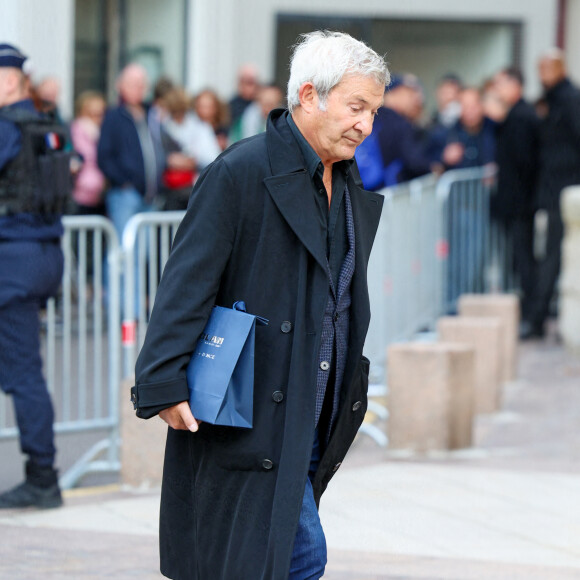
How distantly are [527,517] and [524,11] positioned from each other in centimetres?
1589

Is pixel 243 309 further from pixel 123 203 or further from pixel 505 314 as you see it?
pixel 123 203

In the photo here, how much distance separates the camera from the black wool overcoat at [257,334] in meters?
3.52

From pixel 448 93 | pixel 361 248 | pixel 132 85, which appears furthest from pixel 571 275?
pixel 361 248

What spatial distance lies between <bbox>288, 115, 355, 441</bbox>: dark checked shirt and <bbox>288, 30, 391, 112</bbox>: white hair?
0.15 metres

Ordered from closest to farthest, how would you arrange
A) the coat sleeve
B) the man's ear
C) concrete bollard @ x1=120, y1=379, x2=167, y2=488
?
1. the coat sleeve
2. the man's ear
3. concrete bollard @ x1=120, y1=379, x2=167, y2=488

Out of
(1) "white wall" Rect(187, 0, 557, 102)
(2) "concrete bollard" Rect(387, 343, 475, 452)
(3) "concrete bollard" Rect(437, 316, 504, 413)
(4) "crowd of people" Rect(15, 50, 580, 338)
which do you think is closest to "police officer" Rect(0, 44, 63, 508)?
(2) "concrete bollard" Rect(387, 343, 475, 452)

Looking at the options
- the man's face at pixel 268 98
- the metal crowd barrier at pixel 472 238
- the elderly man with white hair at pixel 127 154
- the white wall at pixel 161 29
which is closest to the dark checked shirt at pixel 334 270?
the metal crowd barrier at pixel 472 238

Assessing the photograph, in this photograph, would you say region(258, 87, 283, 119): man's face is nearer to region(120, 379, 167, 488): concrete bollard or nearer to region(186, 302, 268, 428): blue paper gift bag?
region(120, 379, 167, 488): concrete bollard

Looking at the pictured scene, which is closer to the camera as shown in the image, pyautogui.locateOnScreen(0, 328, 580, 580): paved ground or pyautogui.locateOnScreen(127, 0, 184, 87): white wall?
pyautogui.locateOnScreen(0, 328, 580, 580): paved ground

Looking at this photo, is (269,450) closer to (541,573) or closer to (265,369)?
(265,369)

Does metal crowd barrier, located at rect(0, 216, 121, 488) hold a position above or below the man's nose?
below

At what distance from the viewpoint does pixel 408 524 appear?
5898 mm

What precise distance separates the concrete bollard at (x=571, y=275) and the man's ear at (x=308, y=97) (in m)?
7.34

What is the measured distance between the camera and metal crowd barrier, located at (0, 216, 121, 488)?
693 cm
